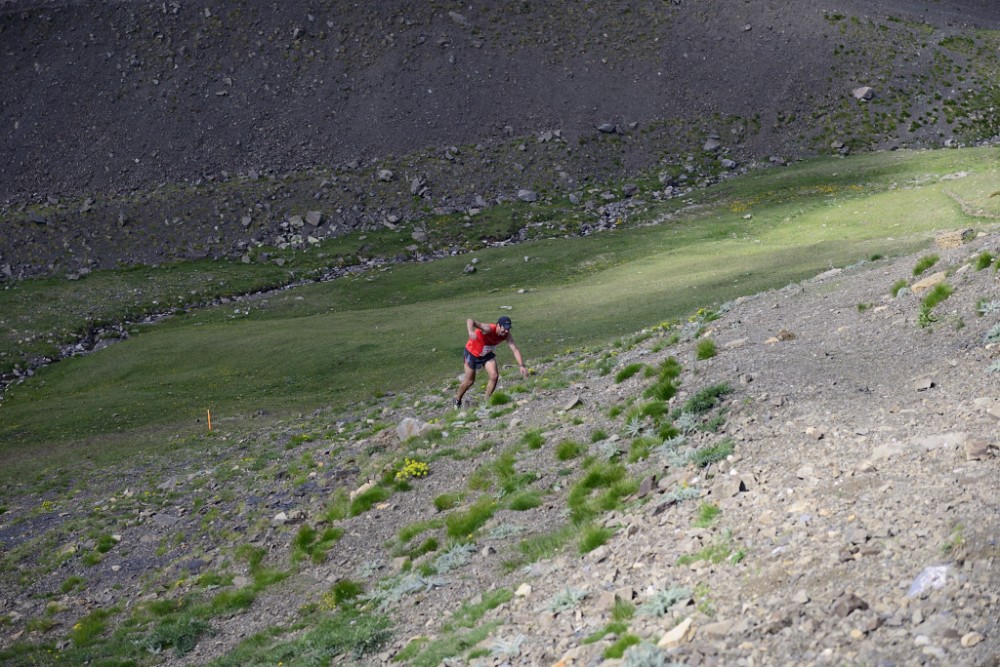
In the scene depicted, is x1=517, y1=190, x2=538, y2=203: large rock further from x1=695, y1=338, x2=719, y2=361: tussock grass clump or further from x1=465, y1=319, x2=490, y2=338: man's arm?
x1=695, y1=338, x2=719, y2=361: tussock grass clump

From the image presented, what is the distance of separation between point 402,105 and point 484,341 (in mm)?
75944

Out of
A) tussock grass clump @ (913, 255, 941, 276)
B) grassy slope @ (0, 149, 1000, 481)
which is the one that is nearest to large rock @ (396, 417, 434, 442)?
grassy slope @ (0, 149, 1000, 481)

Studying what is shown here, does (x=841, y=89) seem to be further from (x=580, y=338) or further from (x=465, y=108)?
(x=580, y=338)

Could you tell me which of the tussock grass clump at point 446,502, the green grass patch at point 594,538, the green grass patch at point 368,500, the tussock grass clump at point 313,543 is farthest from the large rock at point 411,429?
the green grass patch at point 594,538

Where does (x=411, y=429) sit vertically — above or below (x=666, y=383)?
below

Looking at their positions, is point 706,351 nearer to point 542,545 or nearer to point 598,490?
point 598,490

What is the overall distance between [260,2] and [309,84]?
15.6m

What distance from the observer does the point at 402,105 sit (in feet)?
324

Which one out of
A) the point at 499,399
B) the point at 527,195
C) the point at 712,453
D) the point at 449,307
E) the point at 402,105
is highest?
the point at 402,105

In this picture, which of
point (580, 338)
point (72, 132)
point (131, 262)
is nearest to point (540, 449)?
point (580, 338)

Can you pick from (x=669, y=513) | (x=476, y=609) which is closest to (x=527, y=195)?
(x=669, y=513)

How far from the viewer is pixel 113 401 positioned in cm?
4594

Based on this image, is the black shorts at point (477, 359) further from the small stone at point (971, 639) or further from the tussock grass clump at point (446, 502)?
the small stone at point (971, 639)

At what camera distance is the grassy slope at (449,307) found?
42625mm
